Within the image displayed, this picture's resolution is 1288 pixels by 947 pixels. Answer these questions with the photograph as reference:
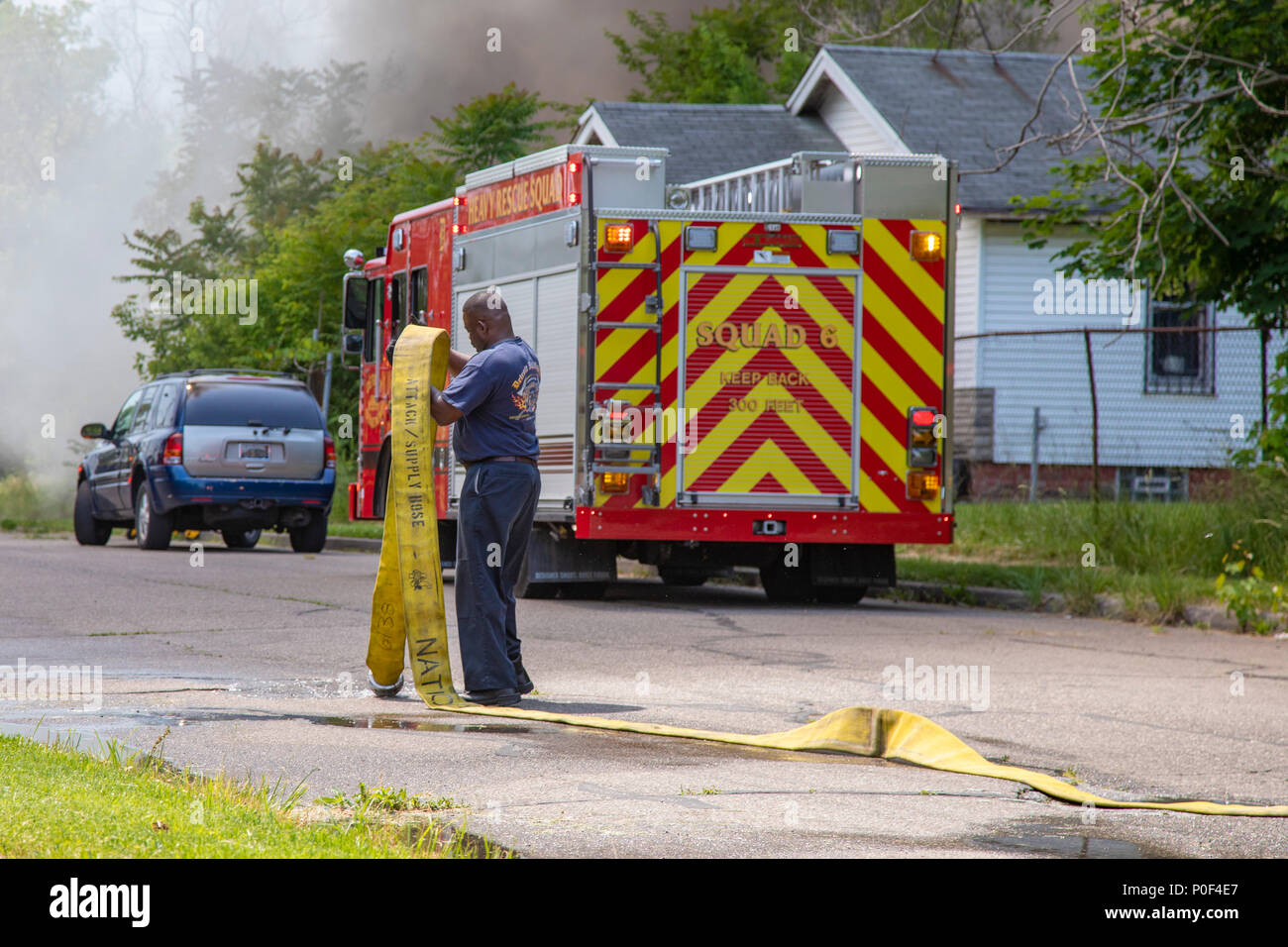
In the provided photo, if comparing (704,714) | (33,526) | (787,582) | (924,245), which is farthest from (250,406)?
(704,714)

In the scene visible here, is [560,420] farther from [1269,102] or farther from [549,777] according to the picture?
[549,777]

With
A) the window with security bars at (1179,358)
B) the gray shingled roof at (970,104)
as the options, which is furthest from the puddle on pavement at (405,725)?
the window with security bars at (1179,358)

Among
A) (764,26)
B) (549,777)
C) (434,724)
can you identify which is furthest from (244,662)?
(764,26)

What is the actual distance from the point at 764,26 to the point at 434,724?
1738 inches

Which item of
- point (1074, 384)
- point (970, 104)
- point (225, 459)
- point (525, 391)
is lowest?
point (225, 459)

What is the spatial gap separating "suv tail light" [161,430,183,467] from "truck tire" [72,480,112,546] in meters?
3.03

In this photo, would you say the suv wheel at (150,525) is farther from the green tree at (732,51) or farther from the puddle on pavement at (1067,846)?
the green tree at (732,51)

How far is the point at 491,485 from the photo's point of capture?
300 inches

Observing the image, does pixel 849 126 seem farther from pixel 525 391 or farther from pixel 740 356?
pixel 525 391

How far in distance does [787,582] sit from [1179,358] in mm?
15034

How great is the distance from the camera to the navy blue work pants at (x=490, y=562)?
24.6 feet

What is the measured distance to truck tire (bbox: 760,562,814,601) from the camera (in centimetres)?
1397

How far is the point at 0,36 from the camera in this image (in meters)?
62.3

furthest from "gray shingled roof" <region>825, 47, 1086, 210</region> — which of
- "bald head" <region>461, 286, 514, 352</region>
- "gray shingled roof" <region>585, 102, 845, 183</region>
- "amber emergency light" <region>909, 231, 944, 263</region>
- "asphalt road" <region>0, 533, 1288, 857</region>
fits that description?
"bald head" <region>461, 286, 514, 352</region>
